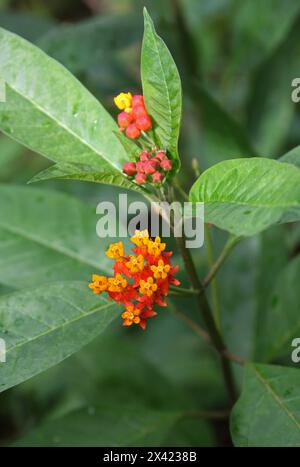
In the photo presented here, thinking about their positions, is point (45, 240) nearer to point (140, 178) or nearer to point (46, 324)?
point (46, 324)

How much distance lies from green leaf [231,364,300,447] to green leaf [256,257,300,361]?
311 mm

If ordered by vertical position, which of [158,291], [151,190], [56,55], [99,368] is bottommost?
[99,368]

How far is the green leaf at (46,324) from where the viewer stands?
1.22 meters

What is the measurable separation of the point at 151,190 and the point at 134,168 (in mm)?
91

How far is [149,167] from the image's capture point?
3.90 ft

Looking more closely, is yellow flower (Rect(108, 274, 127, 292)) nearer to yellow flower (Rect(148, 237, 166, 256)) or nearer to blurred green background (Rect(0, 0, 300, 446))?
yellow flower (Rect(148, 237, 166, 256))

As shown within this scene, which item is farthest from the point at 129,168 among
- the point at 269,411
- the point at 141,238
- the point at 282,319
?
the point at 282,319

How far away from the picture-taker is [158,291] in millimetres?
1261

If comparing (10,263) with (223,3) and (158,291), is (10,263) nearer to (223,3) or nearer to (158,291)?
(158,291)

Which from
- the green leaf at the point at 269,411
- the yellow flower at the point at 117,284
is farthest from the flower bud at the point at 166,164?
the green leaf at the point at 269,411

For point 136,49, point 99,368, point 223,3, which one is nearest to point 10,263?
point 99,368

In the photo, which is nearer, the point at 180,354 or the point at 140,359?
the point at 140,359

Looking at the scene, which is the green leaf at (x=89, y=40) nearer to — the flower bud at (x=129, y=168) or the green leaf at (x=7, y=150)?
the green leaf at (x=7, y=150)

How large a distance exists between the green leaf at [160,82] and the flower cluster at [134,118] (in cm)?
2
